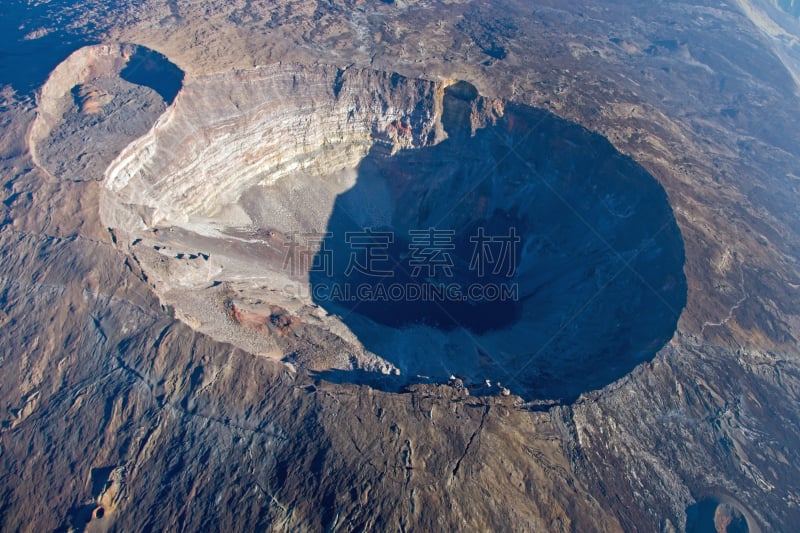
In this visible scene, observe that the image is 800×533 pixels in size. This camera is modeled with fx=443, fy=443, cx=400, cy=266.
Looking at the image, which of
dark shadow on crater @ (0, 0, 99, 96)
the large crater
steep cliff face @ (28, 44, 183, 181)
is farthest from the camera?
dark shadow on crater @ (0, 0, 99, 96)

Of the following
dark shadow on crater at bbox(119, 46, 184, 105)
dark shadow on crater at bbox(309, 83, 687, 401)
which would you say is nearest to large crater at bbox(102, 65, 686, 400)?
dark shadow on crater at bbox(309, 83, 687, 401)

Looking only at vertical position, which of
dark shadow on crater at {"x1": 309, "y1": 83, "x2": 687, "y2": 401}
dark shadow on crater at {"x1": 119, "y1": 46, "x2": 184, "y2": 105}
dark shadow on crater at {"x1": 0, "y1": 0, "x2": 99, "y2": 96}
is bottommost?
dark shadow on crater at {"x1": 309, "y1": 83, "x2": 687, "y2": 401}

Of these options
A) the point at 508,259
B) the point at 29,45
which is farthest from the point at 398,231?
the point at 29,45

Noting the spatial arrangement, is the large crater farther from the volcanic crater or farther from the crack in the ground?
Result: the crack in the ground

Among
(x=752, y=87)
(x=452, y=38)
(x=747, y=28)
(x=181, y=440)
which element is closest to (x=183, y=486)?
(x=181, y=440)

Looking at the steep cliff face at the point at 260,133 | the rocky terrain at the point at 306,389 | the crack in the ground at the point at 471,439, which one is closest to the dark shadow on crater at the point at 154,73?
the rocky terrain at the point at 306,389

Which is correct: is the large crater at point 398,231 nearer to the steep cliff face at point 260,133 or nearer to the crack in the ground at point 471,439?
the steep cliff face at point 260,133

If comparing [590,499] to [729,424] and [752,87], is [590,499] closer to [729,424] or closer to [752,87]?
[729,424]

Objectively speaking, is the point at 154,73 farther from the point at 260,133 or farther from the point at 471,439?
the point at 471,439
